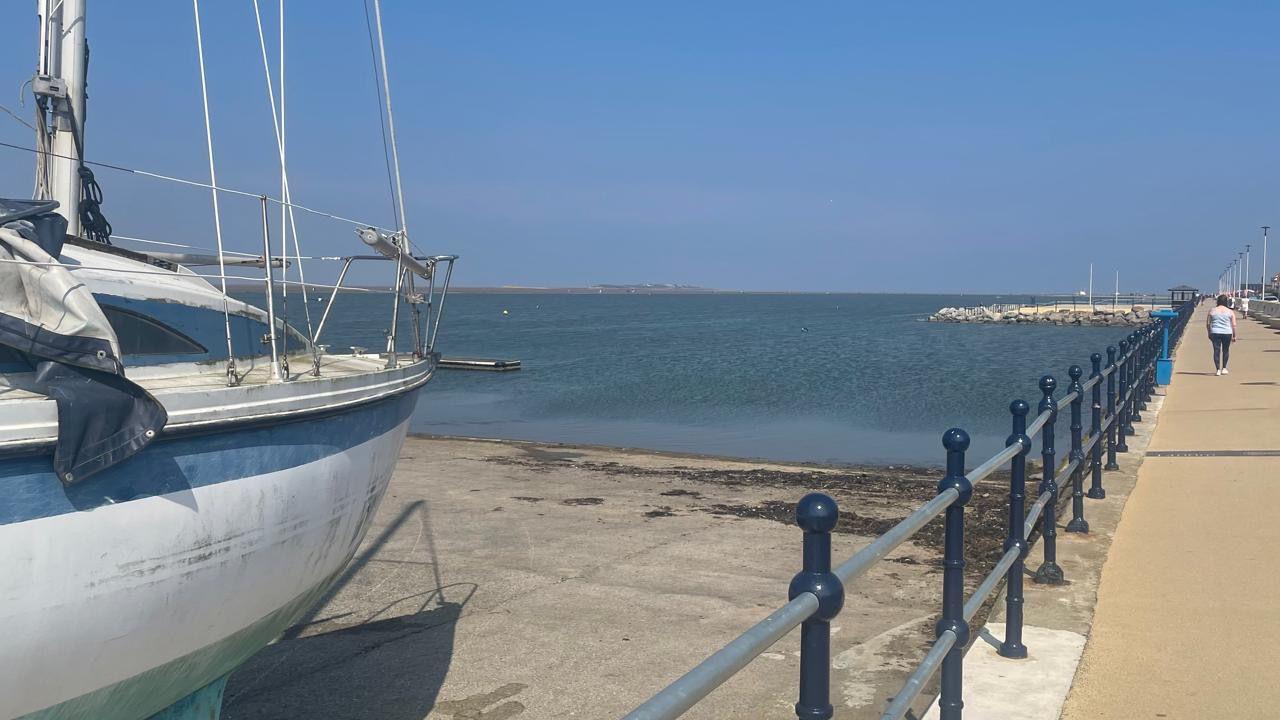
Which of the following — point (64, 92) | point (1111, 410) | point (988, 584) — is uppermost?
point (64, 92)

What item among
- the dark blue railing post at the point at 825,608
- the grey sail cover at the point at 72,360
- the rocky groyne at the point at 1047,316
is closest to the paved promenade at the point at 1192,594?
the dark blue railing post at the point at 825,608

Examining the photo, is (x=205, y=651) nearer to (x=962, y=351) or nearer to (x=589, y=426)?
(x=589, y=426)

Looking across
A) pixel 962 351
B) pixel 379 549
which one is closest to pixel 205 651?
pixel 379 549

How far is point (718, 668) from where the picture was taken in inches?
71.9

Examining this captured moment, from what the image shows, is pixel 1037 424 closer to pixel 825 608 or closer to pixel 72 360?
pixel 825 608

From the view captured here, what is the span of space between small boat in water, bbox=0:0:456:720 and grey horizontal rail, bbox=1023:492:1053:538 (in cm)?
306

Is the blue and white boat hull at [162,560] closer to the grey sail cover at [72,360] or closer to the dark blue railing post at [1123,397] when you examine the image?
the grey sail cover at [72,360]

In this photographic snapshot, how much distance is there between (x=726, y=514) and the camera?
1094 cm

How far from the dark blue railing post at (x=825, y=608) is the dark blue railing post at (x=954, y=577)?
1.41m

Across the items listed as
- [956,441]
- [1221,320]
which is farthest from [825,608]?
[1221,320]

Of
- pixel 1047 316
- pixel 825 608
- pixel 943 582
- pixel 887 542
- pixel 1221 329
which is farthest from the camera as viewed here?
pixel 1047 316

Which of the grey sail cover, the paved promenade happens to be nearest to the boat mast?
the grey sail cover

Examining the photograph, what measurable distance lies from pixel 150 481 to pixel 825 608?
2.24 meters

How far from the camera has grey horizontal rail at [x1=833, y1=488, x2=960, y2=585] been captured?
2.43m
